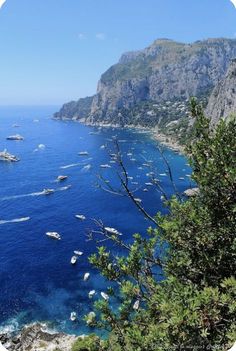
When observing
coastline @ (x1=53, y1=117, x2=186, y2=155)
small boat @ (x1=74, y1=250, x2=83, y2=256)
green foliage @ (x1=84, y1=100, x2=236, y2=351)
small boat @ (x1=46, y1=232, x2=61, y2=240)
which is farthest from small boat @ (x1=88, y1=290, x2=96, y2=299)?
coastline @ (x1=53, y1=117, x2=186, y2=155)

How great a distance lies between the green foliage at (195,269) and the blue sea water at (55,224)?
98 cm

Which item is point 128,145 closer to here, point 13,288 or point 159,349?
point 13,288

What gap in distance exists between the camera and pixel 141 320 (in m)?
6.53

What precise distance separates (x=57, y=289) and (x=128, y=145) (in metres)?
87.9

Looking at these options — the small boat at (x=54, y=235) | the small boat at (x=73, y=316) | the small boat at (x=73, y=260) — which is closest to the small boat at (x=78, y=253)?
the small boat at (x=73, y=260)

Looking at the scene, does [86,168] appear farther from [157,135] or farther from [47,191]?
[157,135]

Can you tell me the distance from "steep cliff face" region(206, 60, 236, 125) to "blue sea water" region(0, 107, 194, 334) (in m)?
23.2

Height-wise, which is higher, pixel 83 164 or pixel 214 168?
pixel 214 168

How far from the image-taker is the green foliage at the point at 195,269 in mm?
4590


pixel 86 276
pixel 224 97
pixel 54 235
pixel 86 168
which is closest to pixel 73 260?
pixel 86 276

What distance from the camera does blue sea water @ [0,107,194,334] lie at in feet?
119

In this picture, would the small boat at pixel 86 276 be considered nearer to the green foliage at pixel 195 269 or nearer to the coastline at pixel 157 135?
the green foliage at pixel 195 269

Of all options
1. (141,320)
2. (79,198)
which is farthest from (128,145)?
(141,320)

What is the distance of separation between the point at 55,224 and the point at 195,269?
167ft
